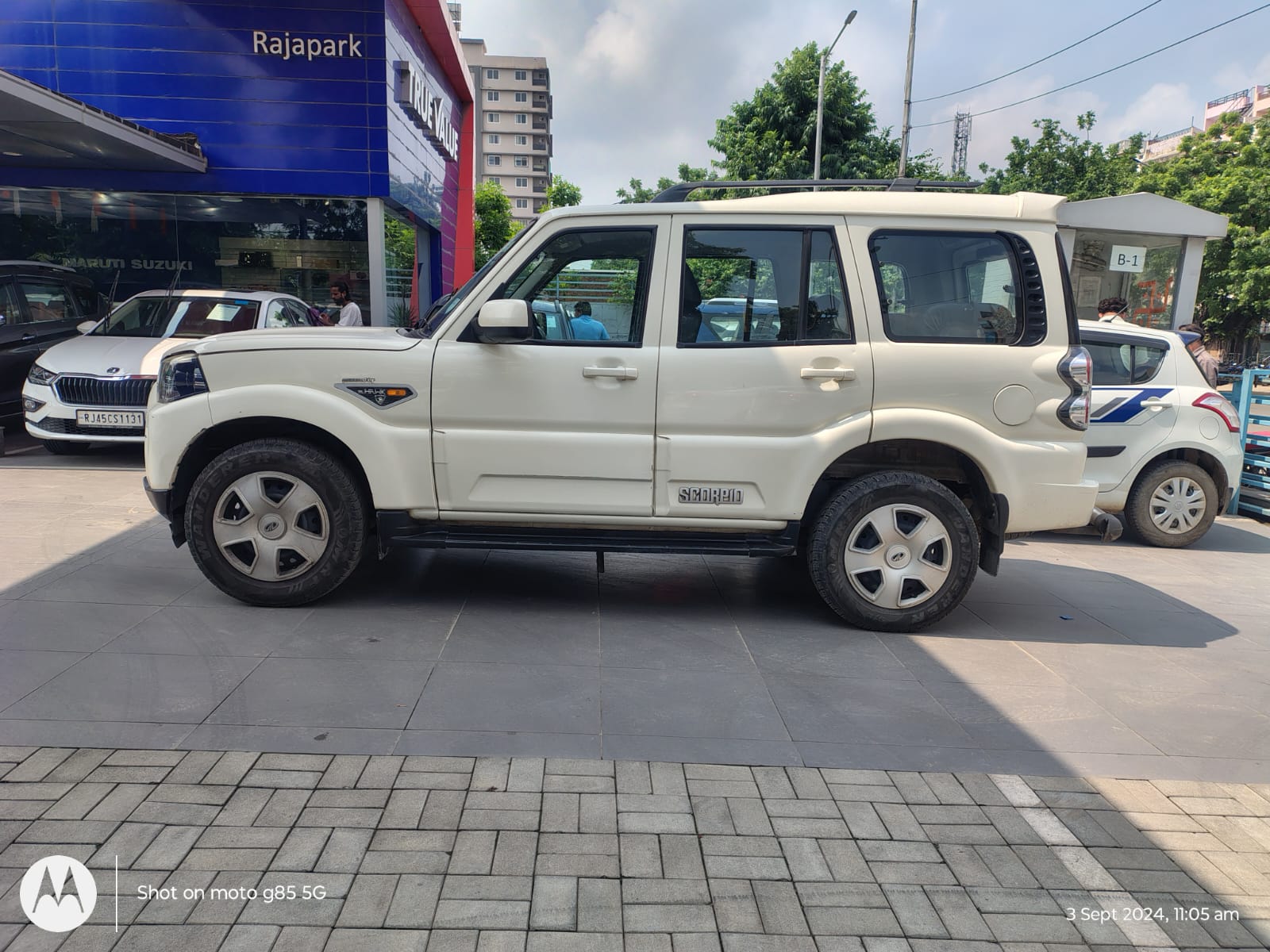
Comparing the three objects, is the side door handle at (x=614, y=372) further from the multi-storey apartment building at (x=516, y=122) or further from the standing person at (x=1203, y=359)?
the multi-storey apartment building at (x=516, y=122)

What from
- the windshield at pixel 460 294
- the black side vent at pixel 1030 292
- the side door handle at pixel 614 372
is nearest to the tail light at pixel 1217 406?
the black side vent at pixel 1030 292

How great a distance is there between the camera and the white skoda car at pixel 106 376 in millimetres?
8445

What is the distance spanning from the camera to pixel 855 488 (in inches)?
182

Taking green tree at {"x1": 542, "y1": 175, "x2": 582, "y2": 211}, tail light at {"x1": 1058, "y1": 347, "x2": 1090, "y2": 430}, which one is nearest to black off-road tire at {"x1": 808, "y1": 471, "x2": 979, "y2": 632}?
tail light at {"x1": 1058, "y1": 347, "x2": 1090, "y2": 430}

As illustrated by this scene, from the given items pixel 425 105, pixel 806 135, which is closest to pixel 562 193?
pixel 806 135

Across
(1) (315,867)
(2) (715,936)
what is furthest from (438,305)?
(2) (715,936)

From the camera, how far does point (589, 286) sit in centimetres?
470

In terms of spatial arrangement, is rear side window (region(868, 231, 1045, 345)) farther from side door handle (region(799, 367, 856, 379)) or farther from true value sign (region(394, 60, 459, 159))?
true value sign (region(394, 60, 459, 159))

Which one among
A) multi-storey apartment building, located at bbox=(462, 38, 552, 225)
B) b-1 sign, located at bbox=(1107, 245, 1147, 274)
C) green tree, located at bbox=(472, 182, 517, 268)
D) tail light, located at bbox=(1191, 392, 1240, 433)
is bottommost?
tail light, located at bbox=(1191, 392, 1240, 433)

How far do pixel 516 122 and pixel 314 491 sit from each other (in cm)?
11390

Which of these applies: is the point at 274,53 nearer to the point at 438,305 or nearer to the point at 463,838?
the point at 438,305

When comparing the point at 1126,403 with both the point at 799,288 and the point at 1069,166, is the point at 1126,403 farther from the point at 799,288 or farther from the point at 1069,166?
the point at 1069,166

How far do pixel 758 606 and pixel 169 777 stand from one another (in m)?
3.16

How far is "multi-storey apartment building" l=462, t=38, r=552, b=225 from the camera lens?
108 metres
